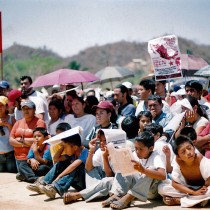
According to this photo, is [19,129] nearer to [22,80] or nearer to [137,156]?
[22,80]

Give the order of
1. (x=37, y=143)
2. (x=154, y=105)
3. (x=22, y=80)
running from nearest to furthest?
(x=154, y=105) → (x=37, y=143) → (x=22, y=80)

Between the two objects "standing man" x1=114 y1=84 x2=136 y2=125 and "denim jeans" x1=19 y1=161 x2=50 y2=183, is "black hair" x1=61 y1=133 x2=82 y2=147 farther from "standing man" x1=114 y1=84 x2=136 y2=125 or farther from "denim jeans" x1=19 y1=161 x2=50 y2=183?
"standing man" x1=114 y1=84 x2=136 y2=125

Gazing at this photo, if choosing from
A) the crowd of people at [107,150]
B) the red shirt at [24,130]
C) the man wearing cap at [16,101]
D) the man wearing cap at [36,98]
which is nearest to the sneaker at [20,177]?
the crowd of people at [107,150]

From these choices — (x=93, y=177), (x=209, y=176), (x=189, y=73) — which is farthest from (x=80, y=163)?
(x=189, y=73)

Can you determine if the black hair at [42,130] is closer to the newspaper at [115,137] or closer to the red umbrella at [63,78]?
the red umbrella at [63,78]

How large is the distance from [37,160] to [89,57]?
93.7 m

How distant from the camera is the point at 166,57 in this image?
10133 mm

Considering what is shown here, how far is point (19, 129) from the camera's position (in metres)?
9.80

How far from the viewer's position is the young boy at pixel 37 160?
925 centimetres

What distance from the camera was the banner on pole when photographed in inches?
395

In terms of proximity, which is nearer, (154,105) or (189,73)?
(154,105)

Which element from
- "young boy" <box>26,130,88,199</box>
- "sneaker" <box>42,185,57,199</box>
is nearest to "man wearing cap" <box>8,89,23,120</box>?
"young boy" <box>26,130,88,199</box>

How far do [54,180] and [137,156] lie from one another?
1447 millimetres

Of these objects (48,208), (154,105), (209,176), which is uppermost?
(154,105)
